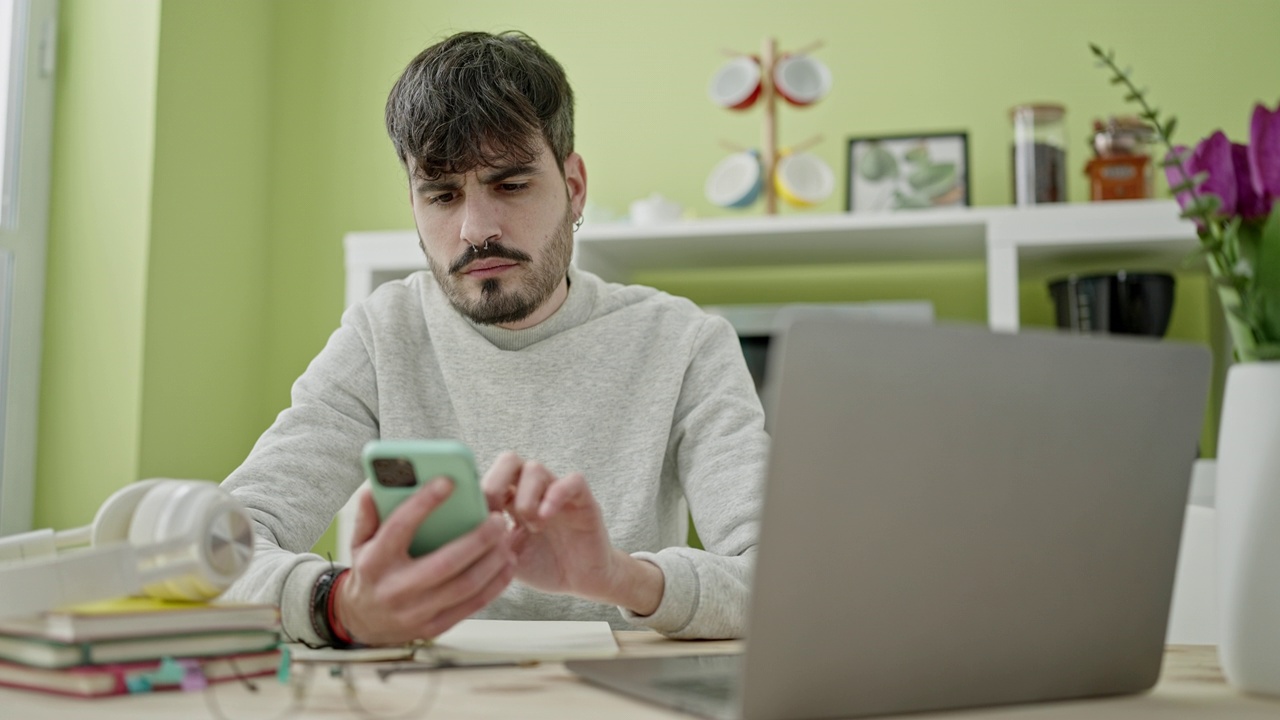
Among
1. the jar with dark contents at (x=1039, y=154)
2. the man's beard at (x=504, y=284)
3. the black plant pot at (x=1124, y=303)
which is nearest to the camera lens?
the man's beard at (x=504, y=284)

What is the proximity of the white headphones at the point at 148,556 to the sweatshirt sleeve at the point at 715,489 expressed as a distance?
39cm

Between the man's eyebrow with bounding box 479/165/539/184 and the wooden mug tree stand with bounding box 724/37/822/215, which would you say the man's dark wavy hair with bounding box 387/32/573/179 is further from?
the wooden mug tree stand with bounding box 724/37/822/215

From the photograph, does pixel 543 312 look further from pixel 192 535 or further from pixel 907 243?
pixel 907 243

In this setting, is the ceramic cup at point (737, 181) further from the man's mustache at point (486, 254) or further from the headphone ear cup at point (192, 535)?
the headphone ear cup at point (192, 535)

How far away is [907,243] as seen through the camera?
246 cm

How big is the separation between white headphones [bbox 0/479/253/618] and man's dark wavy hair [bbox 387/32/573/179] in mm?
709

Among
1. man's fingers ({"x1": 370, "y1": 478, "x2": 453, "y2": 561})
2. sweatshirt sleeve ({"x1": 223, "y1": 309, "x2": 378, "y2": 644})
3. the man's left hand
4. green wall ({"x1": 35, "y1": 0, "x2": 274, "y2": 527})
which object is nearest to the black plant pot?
sweatshirt sleeve ({"x1": 223, "y1": 309, "x2": 378, "y2": 644})

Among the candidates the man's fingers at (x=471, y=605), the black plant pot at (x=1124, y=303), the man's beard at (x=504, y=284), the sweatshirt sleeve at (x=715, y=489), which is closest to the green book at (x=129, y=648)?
the man's fingers at (x=471, y=605)

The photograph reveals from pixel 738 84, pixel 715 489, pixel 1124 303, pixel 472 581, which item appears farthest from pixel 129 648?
pixel 738 84

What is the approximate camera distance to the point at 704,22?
2.84 meters

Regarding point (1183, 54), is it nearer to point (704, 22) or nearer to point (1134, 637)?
point (704, 22)

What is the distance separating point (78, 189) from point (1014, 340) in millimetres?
2449

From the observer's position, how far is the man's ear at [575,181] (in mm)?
1605

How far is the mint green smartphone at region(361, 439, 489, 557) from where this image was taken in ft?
2.22
